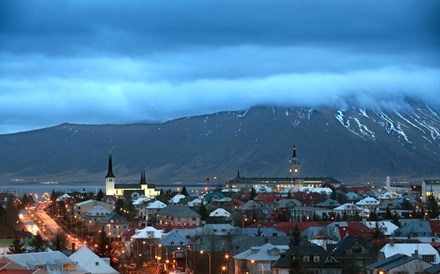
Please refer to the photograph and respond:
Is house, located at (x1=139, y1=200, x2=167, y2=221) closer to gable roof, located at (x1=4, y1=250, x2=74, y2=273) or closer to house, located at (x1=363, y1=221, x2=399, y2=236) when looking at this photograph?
house, located at (x1=363, y1=221, x2=399, y2=236)

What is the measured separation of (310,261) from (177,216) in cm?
6508

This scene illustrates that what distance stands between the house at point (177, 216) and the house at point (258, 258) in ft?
174

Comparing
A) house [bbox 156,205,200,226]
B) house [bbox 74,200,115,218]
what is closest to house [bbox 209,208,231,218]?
house [bbox 156,205,200,226]

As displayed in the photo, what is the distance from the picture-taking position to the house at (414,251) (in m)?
57.7

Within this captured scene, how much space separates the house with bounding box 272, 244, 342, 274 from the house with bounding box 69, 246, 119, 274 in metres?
8.53

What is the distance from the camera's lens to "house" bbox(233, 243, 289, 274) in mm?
61156

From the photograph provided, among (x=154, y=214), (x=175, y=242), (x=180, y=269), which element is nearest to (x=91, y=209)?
(x=154, y=214)

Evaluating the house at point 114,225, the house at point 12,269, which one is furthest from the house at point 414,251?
the house at point 114,225

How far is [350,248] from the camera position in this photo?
62.7 metres

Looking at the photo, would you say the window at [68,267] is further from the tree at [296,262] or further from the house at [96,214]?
the house at [96,214]

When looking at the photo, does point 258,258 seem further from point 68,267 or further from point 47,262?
point 47,262

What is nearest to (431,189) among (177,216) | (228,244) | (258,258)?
(177,216)

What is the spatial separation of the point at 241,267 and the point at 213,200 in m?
99.1

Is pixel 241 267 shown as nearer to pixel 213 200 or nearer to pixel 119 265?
pixel 119 265
